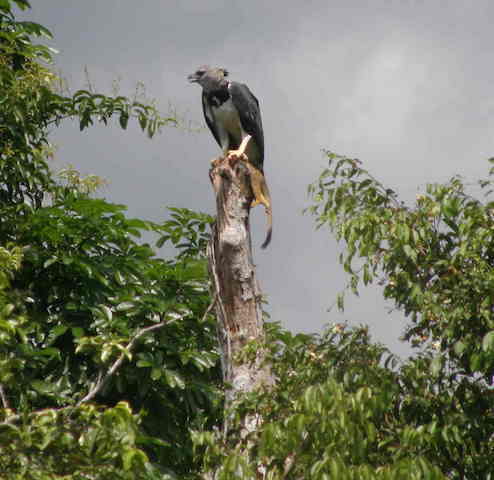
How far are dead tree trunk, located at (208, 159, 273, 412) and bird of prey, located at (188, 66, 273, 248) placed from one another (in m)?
1.45

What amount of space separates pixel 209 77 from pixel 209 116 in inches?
13.1

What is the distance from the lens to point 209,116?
7480mm

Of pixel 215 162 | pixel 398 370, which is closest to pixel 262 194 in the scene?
pixel 215 162

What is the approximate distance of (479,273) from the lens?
4934mm

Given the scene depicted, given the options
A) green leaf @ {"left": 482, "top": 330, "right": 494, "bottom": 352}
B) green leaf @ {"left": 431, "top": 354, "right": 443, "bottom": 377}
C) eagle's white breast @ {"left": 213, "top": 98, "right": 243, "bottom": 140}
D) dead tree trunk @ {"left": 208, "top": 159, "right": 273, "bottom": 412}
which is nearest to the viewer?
green leaf @ {"left": 482, "top": 330, "right": 494, "bottom": 352}

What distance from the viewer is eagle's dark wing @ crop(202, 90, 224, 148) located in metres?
7.46

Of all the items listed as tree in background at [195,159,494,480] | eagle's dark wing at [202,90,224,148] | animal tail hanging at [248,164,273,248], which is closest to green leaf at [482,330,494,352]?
tree in background at [195,159,494,480]

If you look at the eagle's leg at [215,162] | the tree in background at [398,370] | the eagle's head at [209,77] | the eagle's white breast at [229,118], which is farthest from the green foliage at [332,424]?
the eagle's head at [209,77]

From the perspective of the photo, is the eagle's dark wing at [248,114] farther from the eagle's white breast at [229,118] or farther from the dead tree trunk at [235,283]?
the dead tree trunk at [235,283]

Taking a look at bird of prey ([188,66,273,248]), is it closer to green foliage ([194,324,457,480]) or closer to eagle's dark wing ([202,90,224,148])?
eagle's dark wing ([202,90,224,148])

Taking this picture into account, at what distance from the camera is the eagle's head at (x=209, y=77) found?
7.41 meters

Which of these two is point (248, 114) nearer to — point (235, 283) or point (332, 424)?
point (235, 283)

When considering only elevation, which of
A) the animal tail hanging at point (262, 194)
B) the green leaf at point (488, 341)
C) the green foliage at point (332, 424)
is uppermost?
the animal tail hanging at point (262, 194)

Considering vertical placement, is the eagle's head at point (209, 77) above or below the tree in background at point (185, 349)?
above
